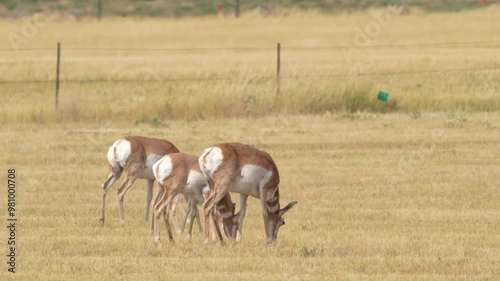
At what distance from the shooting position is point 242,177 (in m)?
15.0

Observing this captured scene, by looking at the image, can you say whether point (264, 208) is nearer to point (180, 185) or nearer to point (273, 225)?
point (273, 225)

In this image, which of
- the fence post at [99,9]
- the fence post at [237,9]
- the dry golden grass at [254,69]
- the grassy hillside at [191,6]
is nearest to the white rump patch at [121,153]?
the dry golden grass at [254,69]

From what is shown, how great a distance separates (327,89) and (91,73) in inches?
413

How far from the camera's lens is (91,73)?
4141 centimetres

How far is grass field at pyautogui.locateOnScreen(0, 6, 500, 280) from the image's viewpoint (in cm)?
1398

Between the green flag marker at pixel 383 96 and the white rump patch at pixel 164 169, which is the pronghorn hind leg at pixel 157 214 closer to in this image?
the white rump patch at pixel 164 169

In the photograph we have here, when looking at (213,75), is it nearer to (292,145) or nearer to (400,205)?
(292,145)

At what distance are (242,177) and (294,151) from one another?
1001cm

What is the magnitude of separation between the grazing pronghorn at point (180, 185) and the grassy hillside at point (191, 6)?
55803mm

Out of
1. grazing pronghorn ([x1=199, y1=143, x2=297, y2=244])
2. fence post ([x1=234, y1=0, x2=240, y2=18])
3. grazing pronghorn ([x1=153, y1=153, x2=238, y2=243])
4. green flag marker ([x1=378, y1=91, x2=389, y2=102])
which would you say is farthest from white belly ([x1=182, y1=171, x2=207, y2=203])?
fence post ([x1=234, y1=0, x2=240, y2=18])

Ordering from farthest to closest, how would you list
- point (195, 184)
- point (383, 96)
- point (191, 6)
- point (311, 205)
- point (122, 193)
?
point (191, 6), point (383, 96), point (311, 205), point (122, 193), point (195, 184)

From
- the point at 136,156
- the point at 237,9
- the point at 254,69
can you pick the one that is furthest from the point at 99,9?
the point at 136,156

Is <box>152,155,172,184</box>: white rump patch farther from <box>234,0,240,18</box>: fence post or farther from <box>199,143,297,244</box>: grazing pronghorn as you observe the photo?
<box>234,0,240,18</box>: fence post

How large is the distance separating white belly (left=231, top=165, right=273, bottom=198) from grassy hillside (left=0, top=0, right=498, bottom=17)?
184 feet
